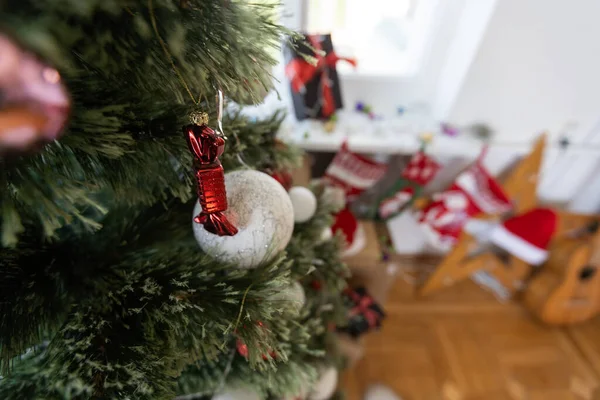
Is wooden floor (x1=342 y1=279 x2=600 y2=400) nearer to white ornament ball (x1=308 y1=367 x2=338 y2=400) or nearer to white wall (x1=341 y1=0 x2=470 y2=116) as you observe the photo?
white ornament ball (x1=308 y1=367 x2=338 y2=400)

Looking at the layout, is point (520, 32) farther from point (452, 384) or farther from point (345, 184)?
point (452, 384)

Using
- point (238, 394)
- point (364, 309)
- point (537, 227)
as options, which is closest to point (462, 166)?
point (537, 227)

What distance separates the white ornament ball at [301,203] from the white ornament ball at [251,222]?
0.14m

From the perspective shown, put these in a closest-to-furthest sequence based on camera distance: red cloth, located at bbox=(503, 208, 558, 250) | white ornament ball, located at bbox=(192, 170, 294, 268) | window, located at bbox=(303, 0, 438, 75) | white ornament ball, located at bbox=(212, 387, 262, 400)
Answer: white ornament ball, located at bbox=(192, 170, 294, 268) → white ornament ball, located at bbox=(212, 387, 262, 400) → window, located at bbox=(303, 0, 438, 75) → red cloth, located at bbox=(503, 208, 558, 250)

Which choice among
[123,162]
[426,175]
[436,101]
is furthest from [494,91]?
[123,162]

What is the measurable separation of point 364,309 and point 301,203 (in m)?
0.62

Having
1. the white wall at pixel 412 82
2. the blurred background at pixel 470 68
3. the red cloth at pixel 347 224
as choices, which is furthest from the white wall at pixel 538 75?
the red cloth at pixel 347 224

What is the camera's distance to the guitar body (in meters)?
1.23

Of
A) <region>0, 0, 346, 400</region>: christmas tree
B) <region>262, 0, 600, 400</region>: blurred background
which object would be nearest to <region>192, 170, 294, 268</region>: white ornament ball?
<region>0, 0, 346, 400</region>: christmas tree

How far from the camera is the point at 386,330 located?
1.29 m

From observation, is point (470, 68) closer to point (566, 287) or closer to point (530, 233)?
point (530, 233)

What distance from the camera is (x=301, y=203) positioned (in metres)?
0.52

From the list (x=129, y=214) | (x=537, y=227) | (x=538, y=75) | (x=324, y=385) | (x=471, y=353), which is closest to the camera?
(x=129, y=214)

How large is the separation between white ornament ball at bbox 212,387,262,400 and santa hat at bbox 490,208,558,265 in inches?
40.9
